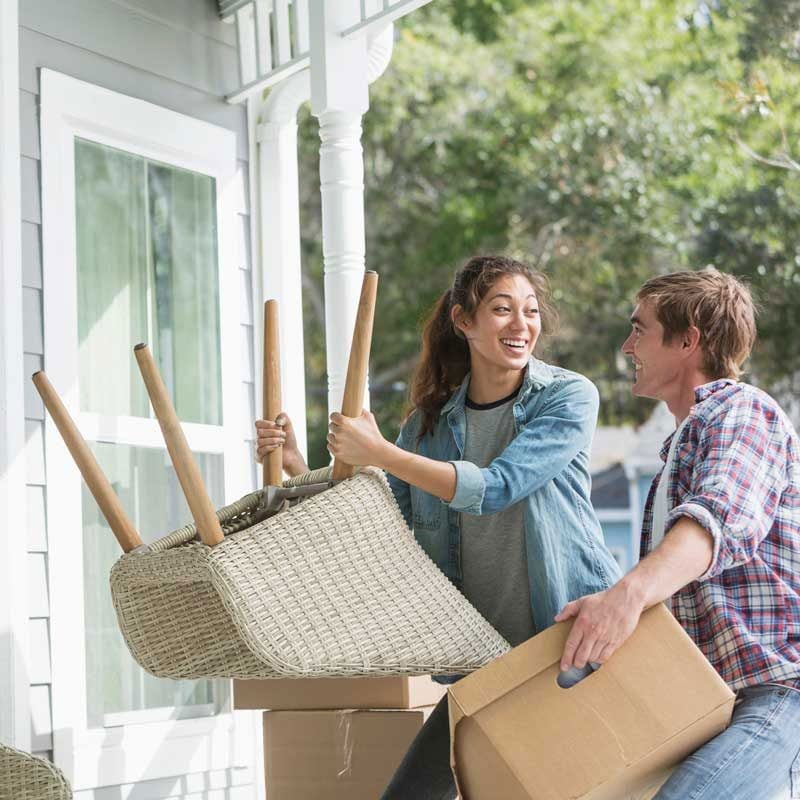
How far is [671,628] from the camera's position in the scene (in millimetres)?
1688

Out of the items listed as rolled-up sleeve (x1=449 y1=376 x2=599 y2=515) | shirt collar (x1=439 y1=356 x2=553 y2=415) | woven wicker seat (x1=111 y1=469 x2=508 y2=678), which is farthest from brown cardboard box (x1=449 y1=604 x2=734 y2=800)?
shirt collar (x1=439 y1=356 x2=553 y2=415)

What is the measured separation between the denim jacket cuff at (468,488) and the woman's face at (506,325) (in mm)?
327

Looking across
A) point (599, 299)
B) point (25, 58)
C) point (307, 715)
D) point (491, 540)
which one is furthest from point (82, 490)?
point (599, 299)

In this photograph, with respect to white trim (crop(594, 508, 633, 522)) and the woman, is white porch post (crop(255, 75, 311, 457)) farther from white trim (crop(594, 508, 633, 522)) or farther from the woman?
white trim (crop(594, 508, 633, 522))

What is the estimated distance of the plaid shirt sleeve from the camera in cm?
170

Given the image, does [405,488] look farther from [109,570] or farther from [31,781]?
[109,570]

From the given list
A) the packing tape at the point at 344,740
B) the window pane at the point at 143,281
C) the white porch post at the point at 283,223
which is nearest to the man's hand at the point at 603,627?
the packing tape at the point at 344,740

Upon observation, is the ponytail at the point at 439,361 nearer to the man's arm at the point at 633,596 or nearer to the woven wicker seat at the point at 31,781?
the man's arm at the point at 633,596

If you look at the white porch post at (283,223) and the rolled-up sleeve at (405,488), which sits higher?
the white porch post at (283,223)

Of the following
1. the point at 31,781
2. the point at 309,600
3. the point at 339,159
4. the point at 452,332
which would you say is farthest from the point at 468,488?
the point at 339,159

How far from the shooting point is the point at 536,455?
6.79ft

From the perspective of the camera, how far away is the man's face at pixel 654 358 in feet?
6.63

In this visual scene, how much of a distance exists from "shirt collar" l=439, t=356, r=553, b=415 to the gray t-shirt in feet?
0.15

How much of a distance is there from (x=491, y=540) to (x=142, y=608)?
2.09 ft
